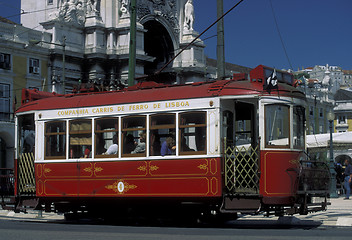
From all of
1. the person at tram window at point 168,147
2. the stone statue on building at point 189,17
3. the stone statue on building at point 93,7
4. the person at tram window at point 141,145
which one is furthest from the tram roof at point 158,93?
the stone statue on building at point 189,17

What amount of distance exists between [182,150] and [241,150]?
3.99 ft

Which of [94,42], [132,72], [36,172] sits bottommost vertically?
[36,172]

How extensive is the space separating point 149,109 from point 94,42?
116 feet

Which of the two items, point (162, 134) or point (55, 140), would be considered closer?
point (162, 134)

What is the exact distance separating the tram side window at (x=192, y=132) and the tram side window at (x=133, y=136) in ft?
3.14

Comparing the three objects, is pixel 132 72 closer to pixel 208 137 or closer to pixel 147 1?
pixel 208 137

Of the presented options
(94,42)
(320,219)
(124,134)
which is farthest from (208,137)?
(94,42)

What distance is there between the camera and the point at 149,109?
14914mm

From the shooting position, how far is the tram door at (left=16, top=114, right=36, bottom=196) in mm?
16984

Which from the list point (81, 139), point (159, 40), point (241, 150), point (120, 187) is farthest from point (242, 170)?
point (159, 40)

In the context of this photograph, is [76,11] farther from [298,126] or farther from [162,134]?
[298,126]

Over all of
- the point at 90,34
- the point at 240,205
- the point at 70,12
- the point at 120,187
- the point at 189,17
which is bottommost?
the point at 240,205

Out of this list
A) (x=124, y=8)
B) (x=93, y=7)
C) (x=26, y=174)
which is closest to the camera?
(x=26, y=174)

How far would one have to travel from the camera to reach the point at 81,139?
15844 millimetres
